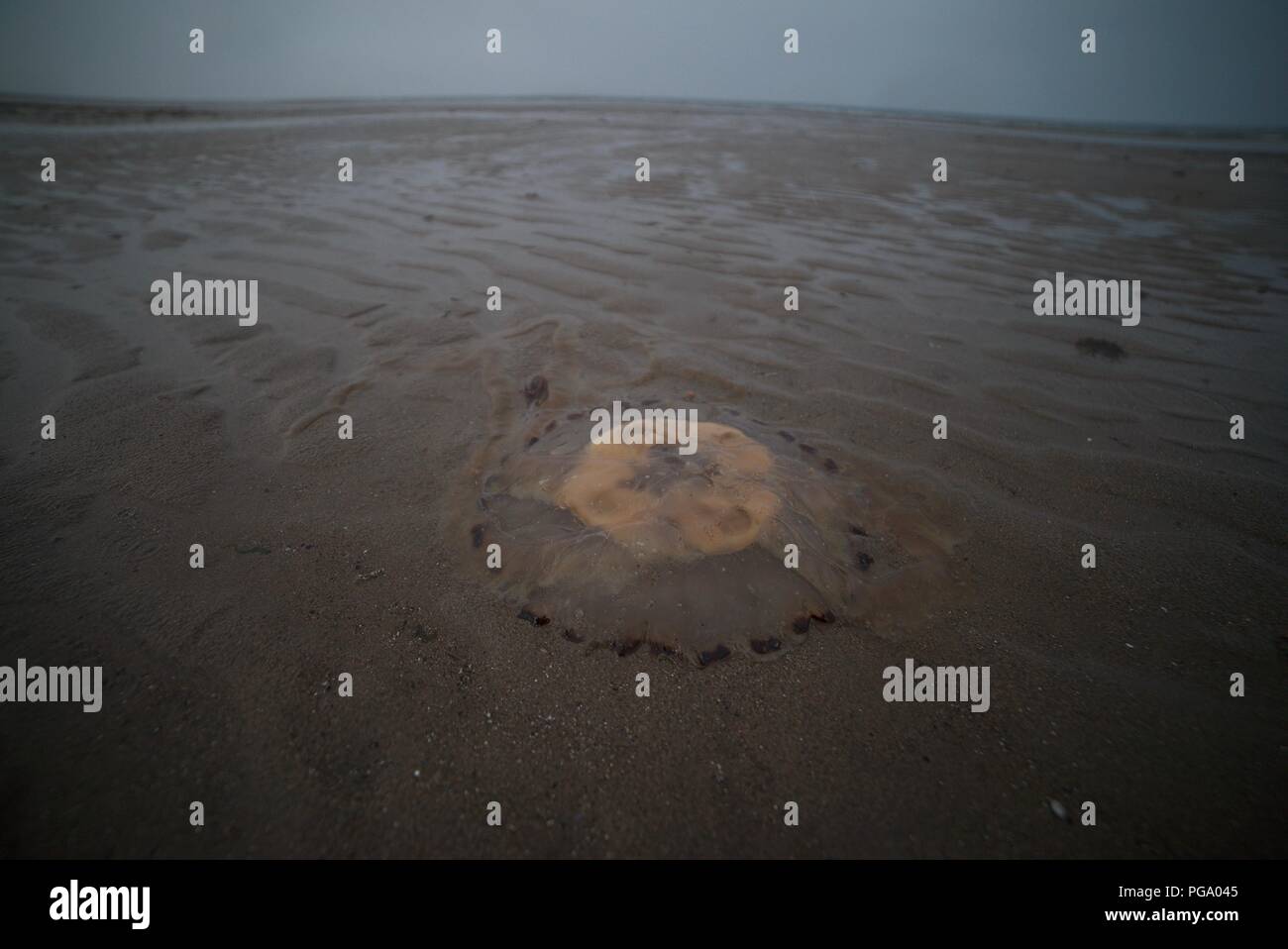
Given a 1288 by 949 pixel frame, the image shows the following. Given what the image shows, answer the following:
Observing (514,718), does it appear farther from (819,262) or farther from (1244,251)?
(1244,251)

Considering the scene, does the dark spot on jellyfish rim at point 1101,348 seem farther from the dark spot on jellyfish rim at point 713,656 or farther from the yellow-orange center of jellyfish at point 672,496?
the dark spot on jellyfish rim at point 713,656

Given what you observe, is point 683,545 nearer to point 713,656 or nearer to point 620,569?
point 620,569

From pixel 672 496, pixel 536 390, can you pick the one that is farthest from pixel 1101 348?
pixel 536 390

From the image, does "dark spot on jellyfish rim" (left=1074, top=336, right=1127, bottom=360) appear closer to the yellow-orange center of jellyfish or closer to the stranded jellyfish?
the stranded jellyfish

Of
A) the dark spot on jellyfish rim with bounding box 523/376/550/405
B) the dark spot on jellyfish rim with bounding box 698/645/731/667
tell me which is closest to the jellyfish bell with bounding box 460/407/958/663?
the dark spot on jellyfish rim with bounding box 698/645/731/667
